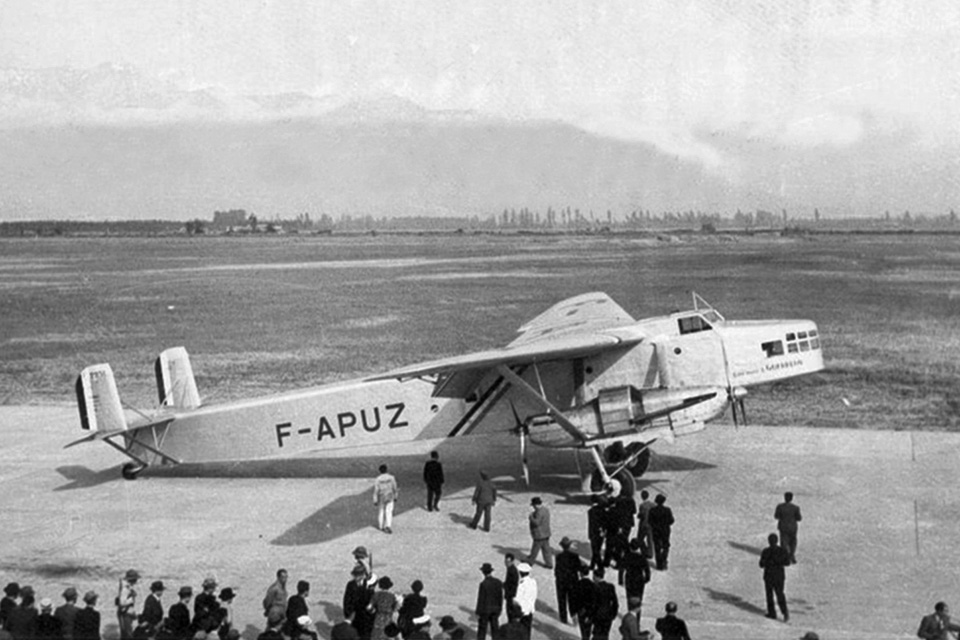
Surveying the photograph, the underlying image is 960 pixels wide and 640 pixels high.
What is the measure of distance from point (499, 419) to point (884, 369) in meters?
25.1

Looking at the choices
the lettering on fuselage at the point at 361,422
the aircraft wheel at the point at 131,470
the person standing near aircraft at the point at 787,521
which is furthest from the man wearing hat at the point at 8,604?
the person standing near aircraft at the point at 787,521

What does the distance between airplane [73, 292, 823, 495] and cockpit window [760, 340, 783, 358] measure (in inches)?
0.8

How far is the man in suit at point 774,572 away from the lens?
39.3ft

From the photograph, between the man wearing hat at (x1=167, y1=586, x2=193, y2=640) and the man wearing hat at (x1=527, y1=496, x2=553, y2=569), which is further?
the man wearing hat at (x1=527, y1=496, x2=553, y2=569)

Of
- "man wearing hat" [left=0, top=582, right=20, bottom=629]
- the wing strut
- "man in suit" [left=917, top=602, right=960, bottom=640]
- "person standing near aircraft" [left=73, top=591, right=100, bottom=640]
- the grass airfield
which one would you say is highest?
the wing strut

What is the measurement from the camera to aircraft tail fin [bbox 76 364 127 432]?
63.4 ft

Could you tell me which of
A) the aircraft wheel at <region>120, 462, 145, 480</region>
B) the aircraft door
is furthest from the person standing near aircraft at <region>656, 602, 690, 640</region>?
the aircraft wheel at <region>120, 462, 145, 480</region>

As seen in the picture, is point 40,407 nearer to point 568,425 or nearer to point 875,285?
point 568,425

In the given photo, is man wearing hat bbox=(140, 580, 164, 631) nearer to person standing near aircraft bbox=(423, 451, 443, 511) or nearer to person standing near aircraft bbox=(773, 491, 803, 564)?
person standing near aircraft bbox=(423, 451, 443, 511)

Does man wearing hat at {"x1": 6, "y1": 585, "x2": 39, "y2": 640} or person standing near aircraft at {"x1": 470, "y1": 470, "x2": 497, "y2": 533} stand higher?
man wearing hat at {"x1": 6, "y1": 585, "x2": 39, "y2": 640}

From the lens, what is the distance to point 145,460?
20203 millimetres

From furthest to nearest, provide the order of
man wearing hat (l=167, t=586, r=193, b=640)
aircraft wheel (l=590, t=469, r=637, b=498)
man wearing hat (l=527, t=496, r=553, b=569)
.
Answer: aircraft wheel (l=590, t=469, r=637, b=498) → man wearing hat (l=527, t=496, r=553, b=569) → man wearing hat (l=167, t=586, r=193, b=640)

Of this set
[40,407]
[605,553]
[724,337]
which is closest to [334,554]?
[605,553]

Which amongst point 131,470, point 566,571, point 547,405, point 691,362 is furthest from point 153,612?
point 691,362
